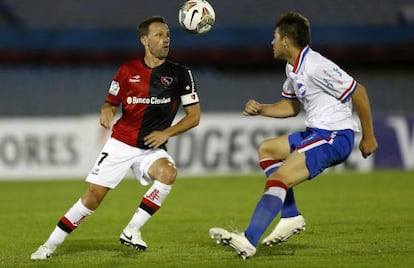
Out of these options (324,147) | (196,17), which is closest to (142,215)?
(324,147)

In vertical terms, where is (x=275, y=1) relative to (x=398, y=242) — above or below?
above

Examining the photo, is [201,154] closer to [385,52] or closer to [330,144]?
[385,52]

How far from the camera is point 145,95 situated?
8.46 m

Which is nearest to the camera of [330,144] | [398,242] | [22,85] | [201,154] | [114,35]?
[330,144]

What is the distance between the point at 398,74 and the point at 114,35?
7.83 metres

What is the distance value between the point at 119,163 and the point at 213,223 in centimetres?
307

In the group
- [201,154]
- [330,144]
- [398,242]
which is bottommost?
[201,154]

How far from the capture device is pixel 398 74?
25156mm

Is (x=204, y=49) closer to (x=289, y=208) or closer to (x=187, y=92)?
(x=187, y=92)

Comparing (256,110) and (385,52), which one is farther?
(385,52)

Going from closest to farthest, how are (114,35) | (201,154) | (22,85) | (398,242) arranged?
(398,242) < (201,154) < (22,85) < (114,35)

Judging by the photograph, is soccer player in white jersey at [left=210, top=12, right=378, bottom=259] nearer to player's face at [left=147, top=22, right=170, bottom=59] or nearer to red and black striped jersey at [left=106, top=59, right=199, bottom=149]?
red and black striped jersey at [left=106, top=59, right=199, bottom=149]

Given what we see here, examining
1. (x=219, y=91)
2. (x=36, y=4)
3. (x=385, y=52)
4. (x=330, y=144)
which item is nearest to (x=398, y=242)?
(x=330, y=144)

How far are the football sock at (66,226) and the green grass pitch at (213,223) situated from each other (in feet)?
0.50
